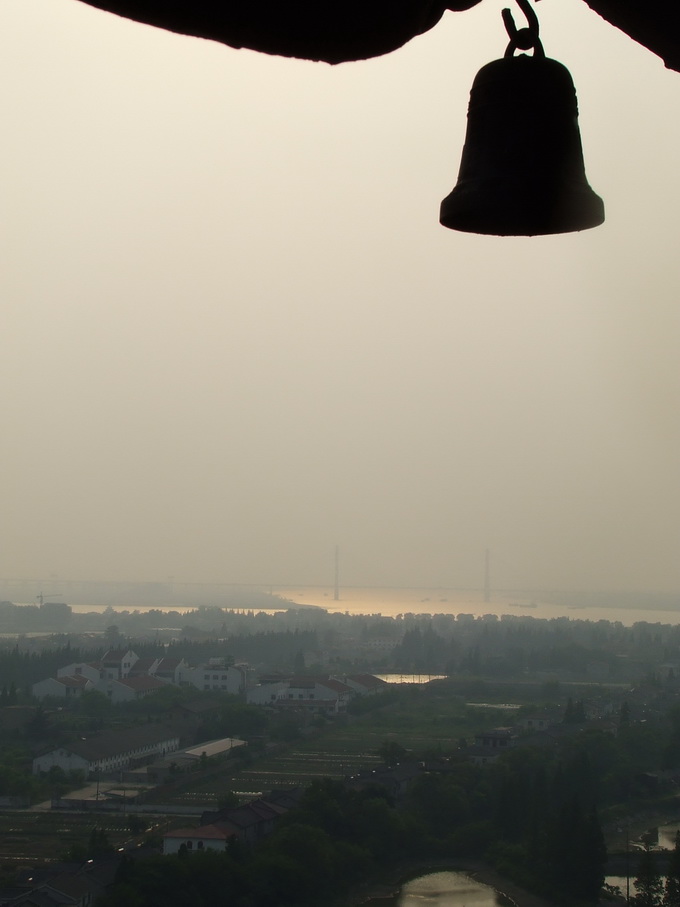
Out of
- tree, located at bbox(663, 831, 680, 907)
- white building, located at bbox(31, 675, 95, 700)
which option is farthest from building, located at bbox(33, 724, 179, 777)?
tree, located at bbox(663, 831, 680, 907)

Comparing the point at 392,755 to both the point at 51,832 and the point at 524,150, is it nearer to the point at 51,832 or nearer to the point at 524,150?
the point at 51,832

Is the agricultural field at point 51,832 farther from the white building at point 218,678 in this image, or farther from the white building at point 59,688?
the white building at point 218,678

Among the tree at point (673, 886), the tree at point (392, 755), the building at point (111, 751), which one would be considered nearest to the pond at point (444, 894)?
the tree at point (673, 886)

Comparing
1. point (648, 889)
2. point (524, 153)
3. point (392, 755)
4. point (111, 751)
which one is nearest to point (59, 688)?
point (111, 751)

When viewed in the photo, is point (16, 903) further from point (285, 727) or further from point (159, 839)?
point (285, 727)

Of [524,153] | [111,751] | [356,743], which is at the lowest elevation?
[356,743]

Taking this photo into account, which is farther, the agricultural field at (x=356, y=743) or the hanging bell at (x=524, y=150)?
the agricultural field at (x=356, y=743)

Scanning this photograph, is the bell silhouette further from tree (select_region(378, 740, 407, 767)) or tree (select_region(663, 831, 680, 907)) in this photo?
tree (select_region(378, 740, 407, 767))
